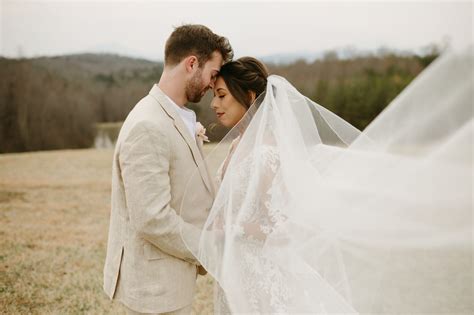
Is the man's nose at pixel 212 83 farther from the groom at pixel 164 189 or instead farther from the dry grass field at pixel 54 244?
the dry grass field at pixel 54 244

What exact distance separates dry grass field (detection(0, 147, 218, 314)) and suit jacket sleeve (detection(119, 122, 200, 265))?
9.19 feet

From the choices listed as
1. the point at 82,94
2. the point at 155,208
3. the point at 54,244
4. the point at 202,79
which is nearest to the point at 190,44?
the point at 202,79

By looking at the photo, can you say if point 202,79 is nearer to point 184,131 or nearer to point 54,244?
point 184,131

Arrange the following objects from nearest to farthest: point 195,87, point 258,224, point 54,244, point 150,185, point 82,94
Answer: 1. point 150,185
2. point 258,224
3. point 195,87
4. point 54,244
5. point 82,94

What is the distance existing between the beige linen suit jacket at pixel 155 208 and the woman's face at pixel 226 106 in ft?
1.40

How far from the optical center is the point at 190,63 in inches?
110

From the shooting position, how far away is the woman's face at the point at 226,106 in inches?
123

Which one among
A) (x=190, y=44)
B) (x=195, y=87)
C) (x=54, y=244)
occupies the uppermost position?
(x=190, y=44)

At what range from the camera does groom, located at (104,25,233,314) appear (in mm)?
2441

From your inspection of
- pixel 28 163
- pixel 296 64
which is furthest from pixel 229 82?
pixel 296 64

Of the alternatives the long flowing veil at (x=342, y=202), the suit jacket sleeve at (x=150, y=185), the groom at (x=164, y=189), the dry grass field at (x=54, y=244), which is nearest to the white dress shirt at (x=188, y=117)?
the groom at (x=164, y=189)

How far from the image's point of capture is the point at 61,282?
227 inches

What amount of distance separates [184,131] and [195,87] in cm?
36

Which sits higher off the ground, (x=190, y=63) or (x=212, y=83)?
(x=190, y=63)
